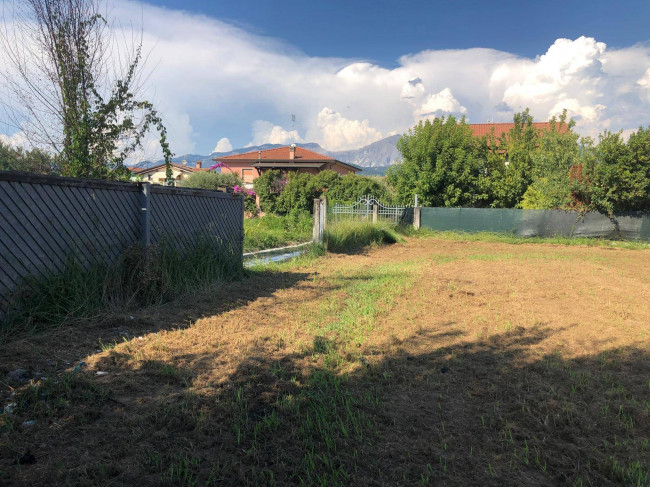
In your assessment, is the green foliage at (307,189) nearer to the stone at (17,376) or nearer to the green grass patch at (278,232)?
the green grass patch at (278,232)

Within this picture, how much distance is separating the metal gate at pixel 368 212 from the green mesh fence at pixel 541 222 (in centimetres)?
172

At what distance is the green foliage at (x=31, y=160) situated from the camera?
720 cm

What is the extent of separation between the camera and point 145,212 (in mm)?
5906

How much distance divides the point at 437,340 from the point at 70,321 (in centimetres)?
394

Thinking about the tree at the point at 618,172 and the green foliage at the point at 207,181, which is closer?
the tree at the point at 618,172

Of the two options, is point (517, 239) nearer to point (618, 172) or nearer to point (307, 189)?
point (618, 172)

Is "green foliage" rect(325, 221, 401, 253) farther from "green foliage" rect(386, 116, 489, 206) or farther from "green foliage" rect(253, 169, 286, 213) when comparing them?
"green foliage" rect(253, 169, 286, 213)

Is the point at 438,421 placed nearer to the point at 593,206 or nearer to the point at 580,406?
the point at 580,406

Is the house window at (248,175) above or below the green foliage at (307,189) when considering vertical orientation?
above

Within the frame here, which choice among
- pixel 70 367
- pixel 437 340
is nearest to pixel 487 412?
pixel 437 340

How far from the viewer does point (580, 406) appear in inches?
119

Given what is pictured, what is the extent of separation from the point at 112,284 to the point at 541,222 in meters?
20.4

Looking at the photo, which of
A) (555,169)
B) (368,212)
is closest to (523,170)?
(555,169)

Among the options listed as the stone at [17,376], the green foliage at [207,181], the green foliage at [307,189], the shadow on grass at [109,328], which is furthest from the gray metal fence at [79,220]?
the green foliage at [207,181]
